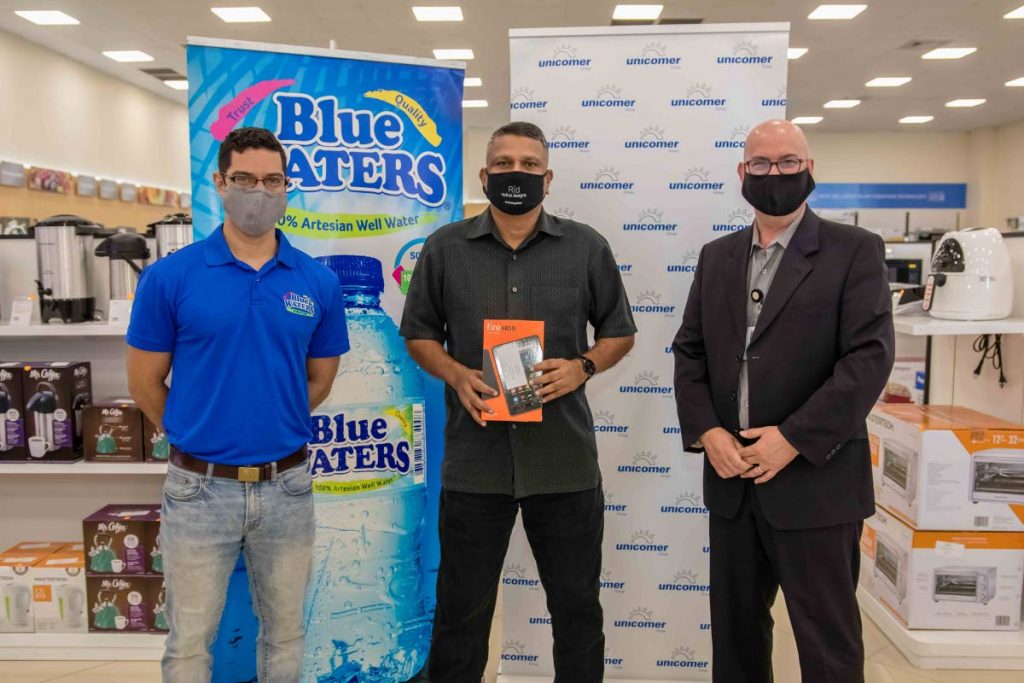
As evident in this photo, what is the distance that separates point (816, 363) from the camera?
6.54 feet

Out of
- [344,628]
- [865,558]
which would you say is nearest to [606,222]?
[344,628]

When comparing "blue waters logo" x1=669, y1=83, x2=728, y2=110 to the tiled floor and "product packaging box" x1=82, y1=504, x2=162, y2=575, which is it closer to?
the tiled floor

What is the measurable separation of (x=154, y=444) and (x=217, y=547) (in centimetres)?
136

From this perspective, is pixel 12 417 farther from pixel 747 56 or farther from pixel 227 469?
pixel 747 56

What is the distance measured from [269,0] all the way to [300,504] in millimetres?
7179

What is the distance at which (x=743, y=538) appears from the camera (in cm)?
211

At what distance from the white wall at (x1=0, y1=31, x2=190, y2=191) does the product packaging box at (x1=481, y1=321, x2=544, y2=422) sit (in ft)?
30.7

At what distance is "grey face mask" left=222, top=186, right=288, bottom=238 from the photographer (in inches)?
76.5

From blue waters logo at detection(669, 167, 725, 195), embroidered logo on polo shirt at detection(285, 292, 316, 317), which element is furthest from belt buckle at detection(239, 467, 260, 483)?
blue waters logo at detection(669, 167, 725, 195)

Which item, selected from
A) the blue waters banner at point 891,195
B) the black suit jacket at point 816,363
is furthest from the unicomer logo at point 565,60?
the blue waters banner at point 891,195

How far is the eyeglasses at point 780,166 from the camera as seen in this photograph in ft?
6.63

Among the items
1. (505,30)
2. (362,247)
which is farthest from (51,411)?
(505,30)

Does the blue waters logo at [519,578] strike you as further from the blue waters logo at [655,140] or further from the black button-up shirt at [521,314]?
the blue waters logo at [655,140]

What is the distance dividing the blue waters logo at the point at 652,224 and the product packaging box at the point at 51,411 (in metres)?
2.34
